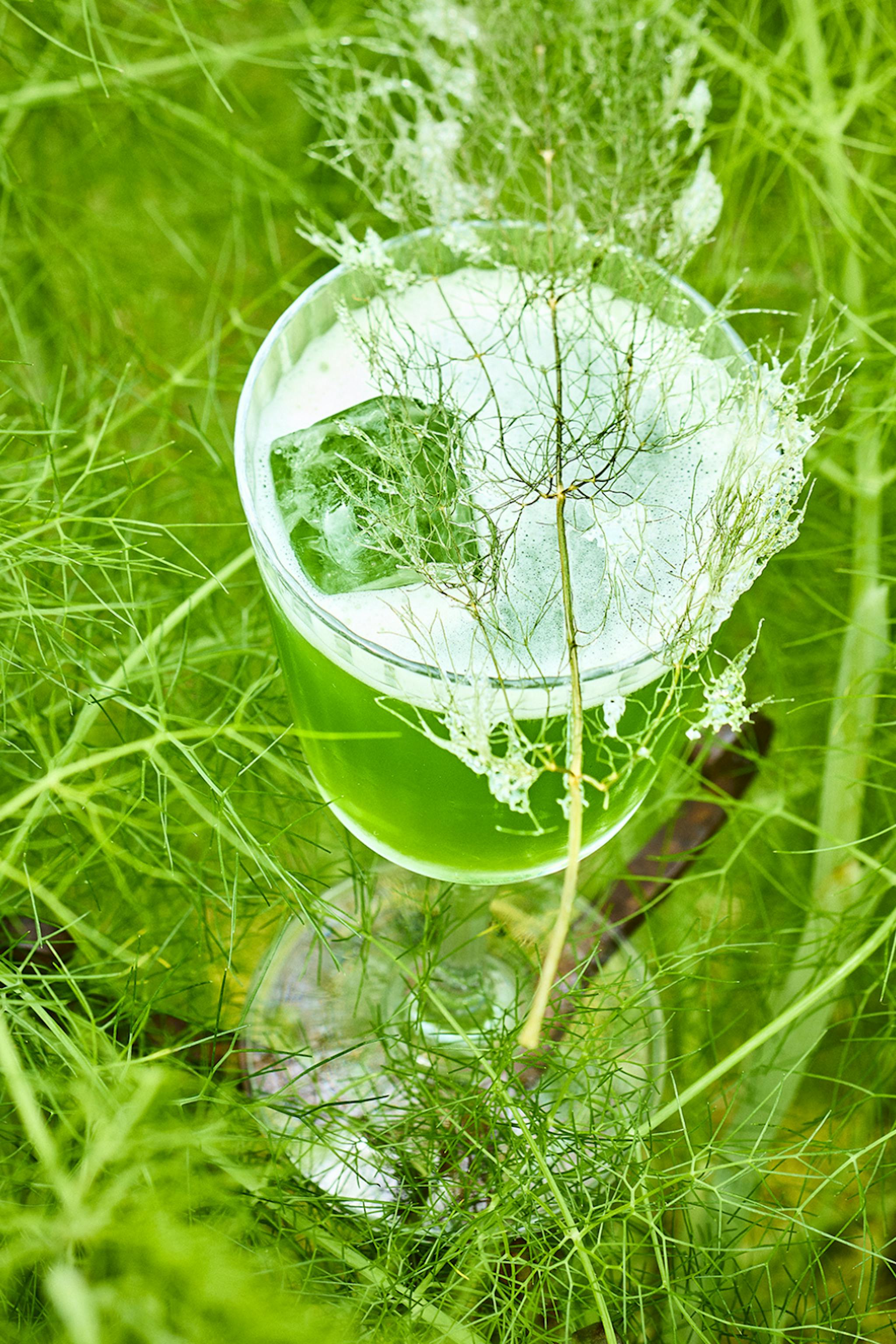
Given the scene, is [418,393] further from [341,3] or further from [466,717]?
[341,3]

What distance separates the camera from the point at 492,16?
610 millimetres

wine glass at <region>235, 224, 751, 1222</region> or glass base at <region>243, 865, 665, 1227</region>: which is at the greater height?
wine glass at <region>235, 224, 751, 1222</region>

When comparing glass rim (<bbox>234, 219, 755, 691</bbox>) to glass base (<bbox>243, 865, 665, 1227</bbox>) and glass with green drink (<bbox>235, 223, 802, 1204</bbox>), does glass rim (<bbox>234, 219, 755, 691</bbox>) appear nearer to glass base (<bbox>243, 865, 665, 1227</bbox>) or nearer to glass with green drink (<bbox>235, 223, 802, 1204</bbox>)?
glass with green drink (<bbox>235, 223, 802, 1204</bbox>)

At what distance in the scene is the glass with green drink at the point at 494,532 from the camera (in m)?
0.40

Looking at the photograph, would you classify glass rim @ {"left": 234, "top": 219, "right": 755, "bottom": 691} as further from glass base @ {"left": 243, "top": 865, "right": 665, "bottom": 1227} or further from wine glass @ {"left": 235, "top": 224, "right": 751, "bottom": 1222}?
glass base @ {"left": 243, "top": 865, "right": 665, "bottom": 1227}

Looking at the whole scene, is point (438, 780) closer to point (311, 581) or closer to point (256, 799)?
point (311, 581)

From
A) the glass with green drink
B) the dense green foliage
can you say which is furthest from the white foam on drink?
A: the dense green foliage

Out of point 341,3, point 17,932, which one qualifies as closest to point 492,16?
point 341,3

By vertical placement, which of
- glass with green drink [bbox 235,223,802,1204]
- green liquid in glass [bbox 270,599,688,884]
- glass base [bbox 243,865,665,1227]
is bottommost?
glass base [bbox 243,865,665,1227]

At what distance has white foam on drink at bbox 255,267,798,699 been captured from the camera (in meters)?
0.41

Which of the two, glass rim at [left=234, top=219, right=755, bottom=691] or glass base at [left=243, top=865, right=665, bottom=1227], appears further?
glass base at [left=243, top=865, right=665, bottom=1227]

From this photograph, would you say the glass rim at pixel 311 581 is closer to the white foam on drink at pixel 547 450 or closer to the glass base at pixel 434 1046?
the white foam on drink at pixel 547 450

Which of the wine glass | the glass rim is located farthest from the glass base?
the glass rim

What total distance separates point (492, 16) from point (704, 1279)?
2.01 feet
